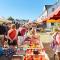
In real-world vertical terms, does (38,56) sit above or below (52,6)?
below

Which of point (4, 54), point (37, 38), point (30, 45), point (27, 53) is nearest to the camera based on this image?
point (4, 54)

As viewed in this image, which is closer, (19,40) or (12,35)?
(12,35)

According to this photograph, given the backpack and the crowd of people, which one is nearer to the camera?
the crowd of people

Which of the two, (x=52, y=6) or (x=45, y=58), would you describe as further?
(x=52, y=6)

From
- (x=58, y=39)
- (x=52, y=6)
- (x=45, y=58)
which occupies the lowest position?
(x=45, y=58)

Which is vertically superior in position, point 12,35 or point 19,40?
point 12,35

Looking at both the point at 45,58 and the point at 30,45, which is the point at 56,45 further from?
the point at 30,45

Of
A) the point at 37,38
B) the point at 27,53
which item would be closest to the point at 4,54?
the point at 27,53

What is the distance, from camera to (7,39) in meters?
11.5

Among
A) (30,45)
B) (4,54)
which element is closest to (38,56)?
(30,45)

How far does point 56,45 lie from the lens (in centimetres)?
1115

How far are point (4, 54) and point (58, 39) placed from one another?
245 cm

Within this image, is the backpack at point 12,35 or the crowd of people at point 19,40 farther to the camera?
the backpack at point 12,35

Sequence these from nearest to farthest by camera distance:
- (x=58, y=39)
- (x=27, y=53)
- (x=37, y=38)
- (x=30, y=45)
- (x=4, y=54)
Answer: (x=4, y=54) < (x=58, y=39) < (x=27, y=53) < (x=30, y=45) < (x=37, y=38)
